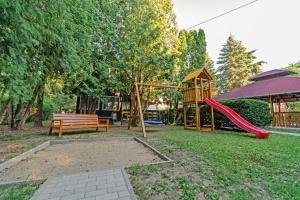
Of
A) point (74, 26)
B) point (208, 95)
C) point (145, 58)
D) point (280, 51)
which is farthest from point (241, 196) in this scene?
point (280, 51)

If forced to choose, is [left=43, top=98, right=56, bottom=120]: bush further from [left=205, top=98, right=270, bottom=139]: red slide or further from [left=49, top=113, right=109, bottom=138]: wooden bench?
[left=205, top=98, right=270, bottom=139]: red slide

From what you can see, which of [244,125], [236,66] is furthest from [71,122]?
[236,66]

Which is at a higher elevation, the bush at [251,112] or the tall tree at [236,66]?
the tall tree at [236,66]

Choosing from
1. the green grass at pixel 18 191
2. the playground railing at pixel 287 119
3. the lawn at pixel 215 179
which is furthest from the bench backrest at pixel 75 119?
the playground railing at pixel 287 119

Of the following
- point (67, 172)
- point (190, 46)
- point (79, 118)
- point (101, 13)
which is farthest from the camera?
point (190, 46)

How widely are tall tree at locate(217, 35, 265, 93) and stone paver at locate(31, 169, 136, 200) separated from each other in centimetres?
2904

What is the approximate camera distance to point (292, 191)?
7.50ft

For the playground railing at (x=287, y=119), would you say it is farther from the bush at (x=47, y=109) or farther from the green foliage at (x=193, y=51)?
the bush at (x=47, y=109)

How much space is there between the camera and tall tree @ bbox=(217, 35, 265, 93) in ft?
91.6

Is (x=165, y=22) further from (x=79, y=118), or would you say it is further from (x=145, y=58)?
(x=79, y=118)

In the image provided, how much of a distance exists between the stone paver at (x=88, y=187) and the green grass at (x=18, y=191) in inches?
3.9

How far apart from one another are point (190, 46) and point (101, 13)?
9584mm

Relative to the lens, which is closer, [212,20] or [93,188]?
[93,188]

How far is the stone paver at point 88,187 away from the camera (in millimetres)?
2107
